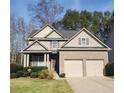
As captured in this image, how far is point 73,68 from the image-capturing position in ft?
78.7

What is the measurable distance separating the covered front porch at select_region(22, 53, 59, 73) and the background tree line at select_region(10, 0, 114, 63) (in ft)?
23.3

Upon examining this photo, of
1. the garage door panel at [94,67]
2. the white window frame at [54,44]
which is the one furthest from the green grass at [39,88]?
the white window frame at [54,44]

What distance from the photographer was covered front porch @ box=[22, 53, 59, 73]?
2575 cm

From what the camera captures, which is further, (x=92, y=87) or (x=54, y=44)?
(x=54, y=44)

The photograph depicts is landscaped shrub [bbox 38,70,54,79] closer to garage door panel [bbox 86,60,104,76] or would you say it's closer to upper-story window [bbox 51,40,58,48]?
garage door panel [bbox 86,60,104,76]

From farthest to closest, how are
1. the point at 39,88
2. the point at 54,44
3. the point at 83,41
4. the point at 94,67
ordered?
1. the point at 54,44
2. the point at 83,41
3. the point at 94,67
4. the point at 39,88

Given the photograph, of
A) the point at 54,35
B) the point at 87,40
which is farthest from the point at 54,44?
the point at 87,40

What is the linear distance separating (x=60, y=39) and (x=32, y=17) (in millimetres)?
10047

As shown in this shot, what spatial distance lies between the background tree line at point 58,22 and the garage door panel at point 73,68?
36.4 feet

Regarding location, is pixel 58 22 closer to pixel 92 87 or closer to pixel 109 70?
pixel 109 70

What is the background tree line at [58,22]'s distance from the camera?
34.6m

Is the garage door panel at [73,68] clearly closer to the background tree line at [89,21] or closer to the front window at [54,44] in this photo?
the front window at [54,44]

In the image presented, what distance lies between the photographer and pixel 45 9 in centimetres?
3716

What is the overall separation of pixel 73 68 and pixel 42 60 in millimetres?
4477
